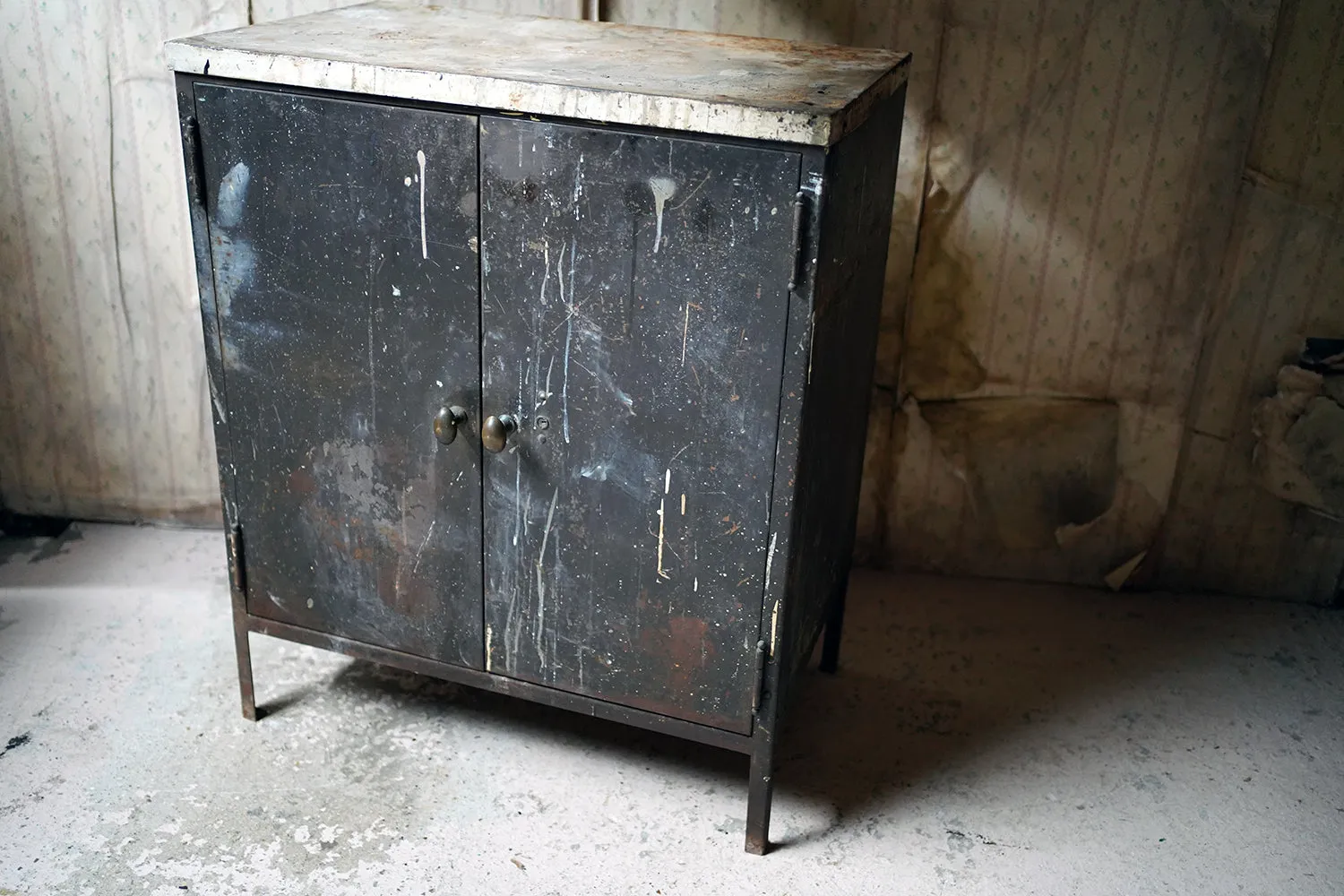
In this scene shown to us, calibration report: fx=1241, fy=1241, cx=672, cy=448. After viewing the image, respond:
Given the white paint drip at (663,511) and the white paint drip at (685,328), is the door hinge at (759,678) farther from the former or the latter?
the white paint drip at (685,328)

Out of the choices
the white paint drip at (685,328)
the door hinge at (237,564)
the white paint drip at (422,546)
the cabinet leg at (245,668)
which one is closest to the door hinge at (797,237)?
the white paint drip at (685,328)

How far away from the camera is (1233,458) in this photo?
272cm

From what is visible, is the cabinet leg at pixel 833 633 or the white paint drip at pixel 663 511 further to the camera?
the cabinet leg at pixel 833 633

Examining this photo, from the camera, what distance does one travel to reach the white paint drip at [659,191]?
1.72 meters

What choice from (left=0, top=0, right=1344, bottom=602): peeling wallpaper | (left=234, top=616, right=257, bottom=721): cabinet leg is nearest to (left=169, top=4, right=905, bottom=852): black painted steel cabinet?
(left=234, top=616, right=257, bottom=721): cabinet leg

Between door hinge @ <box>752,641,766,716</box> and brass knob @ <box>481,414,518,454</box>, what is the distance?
503 millimetres

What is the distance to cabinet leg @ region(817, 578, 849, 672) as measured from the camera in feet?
7.98

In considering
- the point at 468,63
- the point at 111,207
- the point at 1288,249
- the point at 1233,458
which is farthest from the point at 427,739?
the point at 1288,249

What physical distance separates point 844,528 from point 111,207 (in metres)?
1.71

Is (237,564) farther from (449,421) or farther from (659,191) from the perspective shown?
(659,191)

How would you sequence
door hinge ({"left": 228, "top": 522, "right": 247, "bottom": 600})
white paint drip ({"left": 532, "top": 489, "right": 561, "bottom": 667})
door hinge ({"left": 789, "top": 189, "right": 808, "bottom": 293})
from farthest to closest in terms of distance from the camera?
door hinge ({"left": 228, "top": 522, "right": 247, "bottom": 600}) < white paint drip ({"left": 532, "top": 489, "right": 561, "bottom": 667}) < door hinge ({"left": 789, "top": 189, "right": 808, "bottom": 293})

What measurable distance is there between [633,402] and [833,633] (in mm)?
860

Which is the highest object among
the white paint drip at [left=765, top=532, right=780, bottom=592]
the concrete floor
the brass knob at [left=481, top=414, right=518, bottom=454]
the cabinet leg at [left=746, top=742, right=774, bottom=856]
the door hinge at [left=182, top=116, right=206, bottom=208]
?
the door hinge at [left=182, top=116, right=206, bottom=208]

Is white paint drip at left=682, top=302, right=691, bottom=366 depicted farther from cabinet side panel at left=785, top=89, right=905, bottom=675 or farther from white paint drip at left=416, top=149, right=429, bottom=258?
white paint drip at left=416, top=149, right=429, bottom=258
